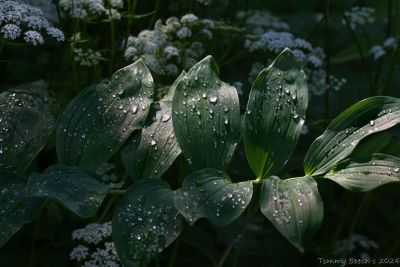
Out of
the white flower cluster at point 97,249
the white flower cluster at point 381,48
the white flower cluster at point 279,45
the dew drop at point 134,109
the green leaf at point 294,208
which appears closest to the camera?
the green leaf at point 294,208

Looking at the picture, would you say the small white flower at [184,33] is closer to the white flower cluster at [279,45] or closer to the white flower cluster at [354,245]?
the white flower cluster at [279,45]

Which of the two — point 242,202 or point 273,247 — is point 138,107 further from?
point 273,247

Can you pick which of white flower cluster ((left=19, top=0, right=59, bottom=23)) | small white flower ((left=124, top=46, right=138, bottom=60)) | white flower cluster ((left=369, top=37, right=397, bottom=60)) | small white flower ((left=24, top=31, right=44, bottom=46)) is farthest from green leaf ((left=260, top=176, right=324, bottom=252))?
white flower cluster ((left=19, top=0, right=59, bottom=23))

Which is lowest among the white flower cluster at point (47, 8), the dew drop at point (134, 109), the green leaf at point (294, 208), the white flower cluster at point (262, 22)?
the white flower cluster at point (262, 22)

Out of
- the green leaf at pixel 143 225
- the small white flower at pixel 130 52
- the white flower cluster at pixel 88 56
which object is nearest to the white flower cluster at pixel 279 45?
the small white flower at pixel 130 52

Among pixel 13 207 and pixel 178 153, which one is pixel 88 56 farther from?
pixel 13 207

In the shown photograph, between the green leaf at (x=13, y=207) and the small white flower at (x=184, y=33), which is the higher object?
the small white flower at (x=184, y=33)
